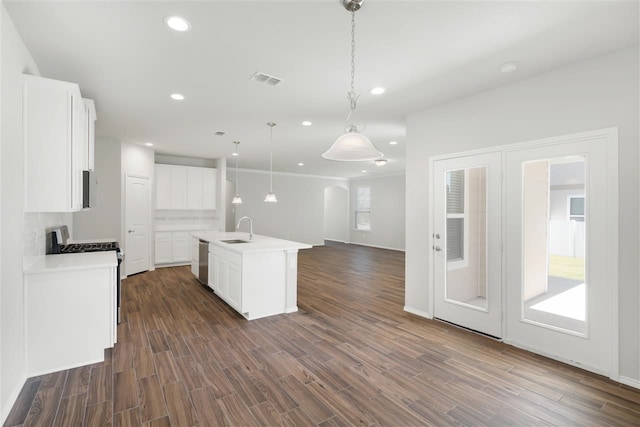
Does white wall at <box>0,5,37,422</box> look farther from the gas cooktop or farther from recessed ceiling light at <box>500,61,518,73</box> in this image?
recessed ceiling light at <box>500,61,518,73</box>

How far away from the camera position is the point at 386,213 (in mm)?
10922

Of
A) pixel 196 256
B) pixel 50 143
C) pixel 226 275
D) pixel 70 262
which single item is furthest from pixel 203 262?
pixel 50 143

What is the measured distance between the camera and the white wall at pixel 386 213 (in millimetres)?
10414

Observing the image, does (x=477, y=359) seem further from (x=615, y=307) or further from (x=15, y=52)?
(x=15, y=52)

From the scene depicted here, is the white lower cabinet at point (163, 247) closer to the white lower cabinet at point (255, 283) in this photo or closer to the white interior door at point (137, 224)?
the white interior door at point (137, 224)

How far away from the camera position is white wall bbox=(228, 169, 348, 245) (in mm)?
10000

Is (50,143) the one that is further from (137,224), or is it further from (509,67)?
(137,224)

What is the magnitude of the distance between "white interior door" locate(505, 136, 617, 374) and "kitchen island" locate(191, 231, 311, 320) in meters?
2.46

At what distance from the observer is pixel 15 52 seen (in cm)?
228

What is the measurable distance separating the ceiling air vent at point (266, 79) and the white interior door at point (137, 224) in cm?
445

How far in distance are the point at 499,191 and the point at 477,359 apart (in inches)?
67.5

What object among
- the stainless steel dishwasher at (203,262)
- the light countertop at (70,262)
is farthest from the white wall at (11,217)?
the stainless steel dishwasher at (203,262)

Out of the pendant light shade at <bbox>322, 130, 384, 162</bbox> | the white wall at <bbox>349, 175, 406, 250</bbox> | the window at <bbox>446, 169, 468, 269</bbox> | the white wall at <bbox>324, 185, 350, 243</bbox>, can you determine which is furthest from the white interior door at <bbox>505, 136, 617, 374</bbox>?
the white wall at <bbox>324, 185, 350, 243</bbox>

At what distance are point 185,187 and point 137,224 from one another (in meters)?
1.54
